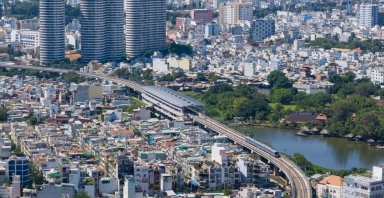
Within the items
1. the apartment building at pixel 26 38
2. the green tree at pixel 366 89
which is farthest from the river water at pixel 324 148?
the apartment building at pixel 26 38

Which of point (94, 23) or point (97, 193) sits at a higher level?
point (94, 23)

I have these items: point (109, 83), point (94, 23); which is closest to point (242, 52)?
point (94, 23)

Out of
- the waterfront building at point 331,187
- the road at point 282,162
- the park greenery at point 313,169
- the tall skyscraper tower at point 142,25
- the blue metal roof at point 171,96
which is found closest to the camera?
the waterfront building at point 331,187

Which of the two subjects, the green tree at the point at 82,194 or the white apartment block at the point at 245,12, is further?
the white apartment block at the point at 245,12

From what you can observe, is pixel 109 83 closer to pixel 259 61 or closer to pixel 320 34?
pixel 259 61

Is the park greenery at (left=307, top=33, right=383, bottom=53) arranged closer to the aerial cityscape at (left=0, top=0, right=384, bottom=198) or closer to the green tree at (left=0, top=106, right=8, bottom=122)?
the aerial cityscape at (left=0, top=0, right=384, bottom=198)

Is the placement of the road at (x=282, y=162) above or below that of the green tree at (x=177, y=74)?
below

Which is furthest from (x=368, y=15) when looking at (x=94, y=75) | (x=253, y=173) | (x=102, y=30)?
(x=253, y=173)

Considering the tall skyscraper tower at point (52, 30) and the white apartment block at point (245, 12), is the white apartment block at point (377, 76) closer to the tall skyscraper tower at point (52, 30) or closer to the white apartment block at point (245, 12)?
the tall skyscraper tower at point (52, 30)
